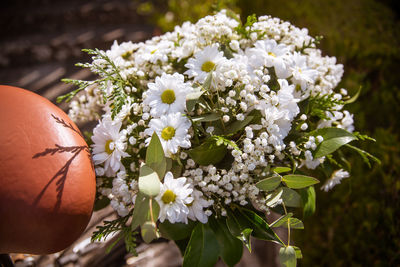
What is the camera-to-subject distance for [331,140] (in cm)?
76

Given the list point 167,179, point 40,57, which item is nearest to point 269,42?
point 167,179

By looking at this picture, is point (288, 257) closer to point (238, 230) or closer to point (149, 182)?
point (238, 230)

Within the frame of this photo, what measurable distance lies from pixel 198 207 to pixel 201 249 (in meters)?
0.09

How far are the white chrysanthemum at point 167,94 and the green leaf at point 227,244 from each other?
0.29 metres

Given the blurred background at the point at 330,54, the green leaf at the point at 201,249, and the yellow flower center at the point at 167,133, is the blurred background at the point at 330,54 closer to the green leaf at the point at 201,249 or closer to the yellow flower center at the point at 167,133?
the green leaf at the point at 201,249

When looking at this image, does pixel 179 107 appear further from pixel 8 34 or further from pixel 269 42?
pixel 8 34

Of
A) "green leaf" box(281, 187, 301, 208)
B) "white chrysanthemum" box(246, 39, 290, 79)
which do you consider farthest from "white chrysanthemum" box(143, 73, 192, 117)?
"green leaf" box(281, 187, 301, 208)

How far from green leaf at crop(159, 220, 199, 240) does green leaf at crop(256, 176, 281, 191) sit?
20cm

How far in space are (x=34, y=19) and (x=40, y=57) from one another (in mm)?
353

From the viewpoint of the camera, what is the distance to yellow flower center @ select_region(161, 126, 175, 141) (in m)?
0.66

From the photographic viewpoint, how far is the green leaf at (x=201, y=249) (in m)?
0.67

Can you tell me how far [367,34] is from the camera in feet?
5.58

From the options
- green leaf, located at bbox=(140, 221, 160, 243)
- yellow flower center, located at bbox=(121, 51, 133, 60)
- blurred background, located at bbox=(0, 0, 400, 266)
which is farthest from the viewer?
blurred background, located at bbox=(0, 0, 400, 266)

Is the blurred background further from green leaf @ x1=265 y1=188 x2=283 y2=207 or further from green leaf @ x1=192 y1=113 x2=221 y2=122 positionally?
green leaf @ x1=192 y1=113 x2=221 y2=122
